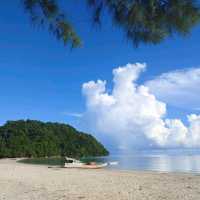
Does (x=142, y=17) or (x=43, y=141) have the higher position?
(x=43, y=141)

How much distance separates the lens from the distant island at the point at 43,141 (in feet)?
348

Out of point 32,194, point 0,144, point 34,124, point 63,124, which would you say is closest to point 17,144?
point 0,144

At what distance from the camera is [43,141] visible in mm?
118438

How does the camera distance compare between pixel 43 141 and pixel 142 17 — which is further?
pixel 43 141

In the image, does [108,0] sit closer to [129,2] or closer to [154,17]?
[129,2]

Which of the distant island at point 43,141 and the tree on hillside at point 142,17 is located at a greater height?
the distant island at point 43,141

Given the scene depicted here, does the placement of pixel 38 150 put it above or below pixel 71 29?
above

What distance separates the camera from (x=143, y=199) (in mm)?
11328

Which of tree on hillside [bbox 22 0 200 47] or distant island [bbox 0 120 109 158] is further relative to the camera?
distant island [bbox 0 120 109 158]

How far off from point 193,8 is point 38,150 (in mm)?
109915

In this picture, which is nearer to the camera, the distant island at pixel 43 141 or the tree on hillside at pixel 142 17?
the tree on hillside at pixel 142 17

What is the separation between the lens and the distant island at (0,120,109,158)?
10600cm

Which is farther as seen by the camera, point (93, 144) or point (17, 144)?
point (93, 144)

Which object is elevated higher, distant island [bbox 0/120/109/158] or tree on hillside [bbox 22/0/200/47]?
distant island [bbox 0/120/109/158]
